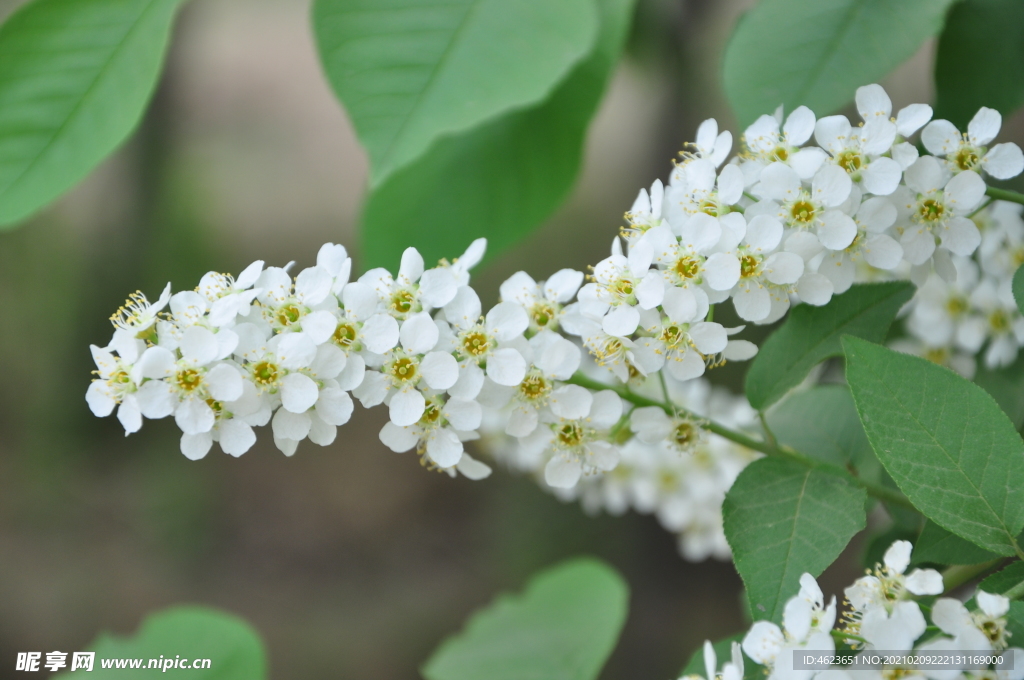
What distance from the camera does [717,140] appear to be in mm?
673

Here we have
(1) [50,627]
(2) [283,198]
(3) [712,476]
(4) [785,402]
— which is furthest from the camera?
(2) [283,198]

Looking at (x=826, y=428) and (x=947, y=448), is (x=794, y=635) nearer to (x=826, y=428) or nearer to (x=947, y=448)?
(x=947, y=448)

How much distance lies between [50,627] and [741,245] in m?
3.22

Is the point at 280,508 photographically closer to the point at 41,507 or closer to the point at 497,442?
the point at 41,507

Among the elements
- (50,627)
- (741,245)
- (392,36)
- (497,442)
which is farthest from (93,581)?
(741,245)

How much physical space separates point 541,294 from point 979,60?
0.48 meters

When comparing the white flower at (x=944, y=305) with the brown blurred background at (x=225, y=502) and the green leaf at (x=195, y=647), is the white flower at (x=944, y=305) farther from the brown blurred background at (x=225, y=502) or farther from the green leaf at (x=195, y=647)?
the brown blurred background at (x=225, y=502)

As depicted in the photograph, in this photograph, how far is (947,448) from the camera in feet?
1.74

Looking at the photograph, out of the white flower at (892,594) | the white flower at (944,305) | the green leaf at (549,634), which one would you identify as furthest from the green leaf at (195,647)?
the white flower at (944,305)

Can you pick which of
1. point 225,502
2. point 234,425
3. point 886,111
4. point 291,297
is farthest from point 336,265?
point 225,502

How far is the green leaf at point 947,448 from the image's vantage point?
523 millimetres

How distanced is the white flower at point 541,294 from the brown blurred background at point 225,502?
1.98 m

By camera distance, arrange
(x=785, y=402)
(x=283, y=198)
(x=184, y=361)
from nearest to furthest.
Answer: (x=184, y=361), (x=785, y=402), (x=283, y=198)

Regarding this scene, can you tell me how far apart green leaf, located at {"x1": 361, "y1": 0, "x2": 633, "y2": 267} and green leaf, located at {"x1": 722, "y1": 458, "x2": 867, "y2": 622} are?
0.42 m
